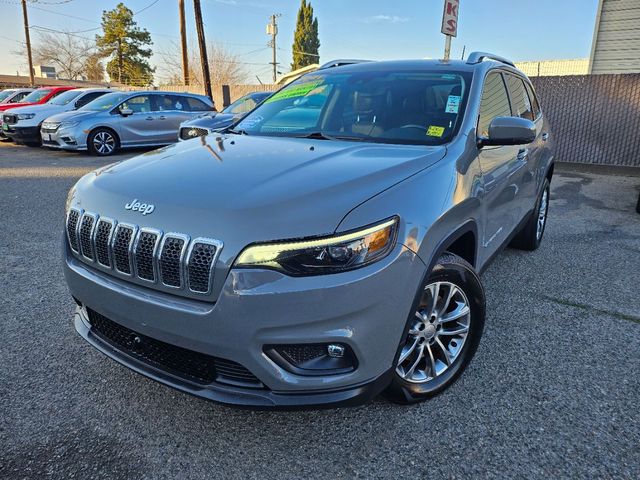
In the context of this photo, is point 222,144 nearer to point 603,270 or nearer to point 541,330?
point 541,330

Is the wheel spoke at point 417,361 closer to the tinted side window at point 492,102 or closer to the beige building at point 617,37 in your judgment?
the tinted side window at point 492,102

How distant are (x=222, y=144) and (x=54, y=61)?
7847 centimetres

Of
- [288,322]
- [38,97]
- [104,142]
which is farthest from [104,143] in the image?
[288,322]

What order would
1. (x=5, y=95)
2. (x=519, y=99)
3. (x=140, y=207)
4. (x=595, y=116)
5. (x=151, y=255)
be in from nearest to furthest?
(x=151, y=255)
(x=140, y=207)
(x=519, y=99)
(x=595, y=116)
(x=5, y=95)

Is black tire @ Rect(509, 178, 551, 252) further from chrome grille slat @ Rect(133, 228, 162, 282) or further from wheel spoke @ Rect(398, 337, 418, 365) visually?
chrome grille slat @ Rect(133, 228, 162, 282)

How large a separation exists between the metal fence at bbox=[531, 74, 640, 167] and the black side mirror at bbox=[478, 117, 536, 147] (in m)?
8.89

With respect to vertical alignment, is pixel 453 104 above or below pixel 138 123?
above

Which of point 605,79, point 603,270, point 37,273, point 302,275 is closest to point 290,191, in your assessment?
point 302,275

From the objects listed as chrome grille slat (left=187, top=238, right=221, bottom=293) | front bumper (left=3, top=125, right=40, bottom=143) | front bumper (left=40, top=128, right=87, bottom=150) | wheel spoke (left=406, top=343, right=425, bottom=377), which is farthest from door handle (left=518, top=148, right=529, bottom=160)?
front bumper (left=3, top=125, right=40, bottom=143)

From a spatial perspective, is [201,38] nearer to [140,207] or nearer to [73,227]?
[73,227]

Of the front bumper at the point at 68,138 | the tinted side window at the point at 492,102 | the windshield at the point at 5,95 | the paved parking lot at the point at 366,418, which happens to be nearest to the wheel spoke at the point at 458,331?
the paved parking lot at the point at 366,418

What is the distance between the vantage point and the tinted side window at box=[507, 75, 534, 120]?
3.79 meters

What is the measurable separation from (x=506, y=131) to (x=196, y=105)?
1218 cm

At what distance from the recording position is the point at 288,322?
1.77 m
